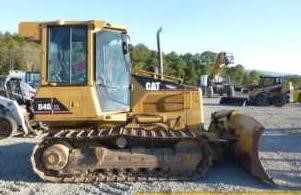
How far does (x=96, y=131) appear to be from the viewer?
9945 millimetres

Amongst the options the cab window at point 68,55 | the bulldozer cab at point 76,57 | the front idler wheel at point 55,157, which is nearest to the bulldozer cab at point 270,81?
the bulldozer cab at point 76,57

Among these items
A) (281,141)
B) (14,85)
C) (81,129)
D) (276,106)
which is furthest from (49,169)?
(276,106)

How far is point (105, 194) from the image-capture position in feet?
28.1

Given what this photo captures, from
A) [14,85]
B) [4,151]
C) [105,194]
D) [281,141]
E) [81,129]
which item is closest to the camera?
[105,194]

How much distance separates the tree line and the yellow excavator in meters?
35.6

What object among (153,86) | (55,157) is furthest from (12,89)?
(55,157)

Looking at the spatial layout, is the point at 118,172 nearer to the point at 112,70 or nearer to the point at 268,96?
the point at 112,70

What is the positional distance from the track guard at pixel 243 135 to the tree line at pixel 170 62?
34433 millimetres

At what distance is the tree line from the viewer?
181ft

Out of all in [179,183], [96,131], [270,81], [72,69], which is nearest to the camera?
[179,183]

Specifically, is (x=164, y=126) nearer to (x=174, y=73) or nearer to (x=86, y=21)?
(x=86, y=21)

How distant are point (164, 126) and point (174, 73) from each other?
52.8 metres

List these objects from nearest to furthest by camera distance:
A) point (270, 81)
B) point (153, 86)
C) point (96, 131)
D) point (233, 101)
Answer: point (96, 131)
point (153, 86)
point (233, 101)
point (270, 81)

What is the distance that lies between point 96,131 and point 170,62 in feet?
181
